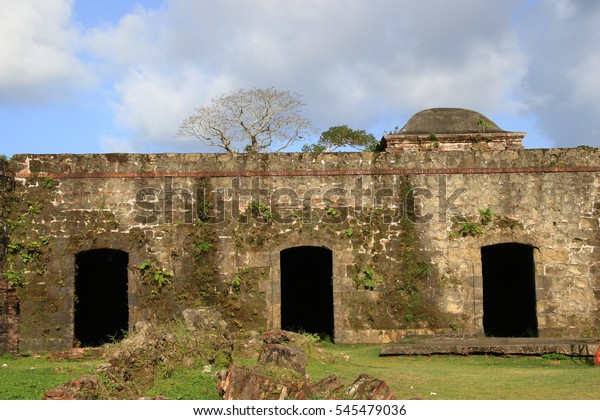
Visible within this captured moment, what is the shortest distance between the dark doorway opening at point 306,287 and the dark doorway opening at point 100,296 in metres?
3.76

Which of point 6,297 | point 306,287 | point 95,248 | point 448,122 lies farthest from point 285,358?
point 448,122

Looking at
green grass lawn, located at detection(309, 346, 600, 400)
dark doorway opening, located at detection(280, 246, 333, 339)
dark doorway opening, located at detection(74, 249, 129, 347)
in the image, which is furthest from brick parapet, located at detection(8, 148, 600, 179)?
dark doorway opening, located at detection(280, 246, 333, 339)

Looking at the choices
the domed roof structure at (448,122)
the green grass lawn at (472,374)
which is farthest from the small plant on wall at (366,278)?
the domed roof structure at (448,122)

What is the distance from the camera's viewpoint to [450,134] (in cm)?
1828

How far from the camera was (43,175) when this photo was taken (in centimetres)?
1400

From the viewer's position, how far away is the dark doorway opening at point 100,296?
647 inches

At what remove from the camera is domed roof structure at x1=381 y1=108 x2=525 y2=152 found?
17.8 meters

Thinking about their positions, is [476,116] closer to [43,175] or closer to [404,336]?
[404,336]

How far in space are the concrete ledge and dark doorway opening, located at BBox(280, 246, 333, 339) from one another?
5386mm

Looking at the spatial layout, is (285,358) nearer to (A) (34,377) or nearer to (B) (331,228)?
(A) (34,377)

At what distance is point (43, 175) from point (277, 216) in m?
4.50

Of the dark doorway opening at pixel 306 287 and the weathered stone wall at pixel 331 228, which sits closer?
the weathered stone wall at pixel 331 228

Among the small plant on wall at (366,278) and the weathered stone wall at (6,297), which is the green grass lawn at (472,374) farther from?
the weathered stone wall at (6,297)

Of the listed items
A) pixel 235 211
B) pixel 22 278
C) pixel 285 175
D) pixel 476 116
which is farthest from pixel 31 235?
pixel 476 116
